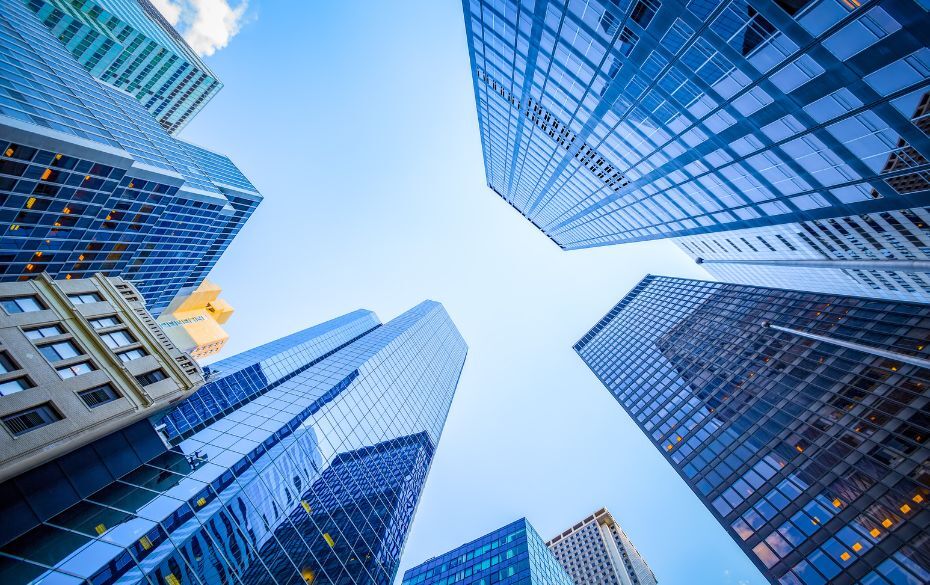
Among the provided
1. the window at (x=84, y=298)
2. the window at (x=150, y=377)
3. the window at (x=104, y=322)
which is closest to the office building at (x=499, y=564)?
the window at (x=150, y=377)

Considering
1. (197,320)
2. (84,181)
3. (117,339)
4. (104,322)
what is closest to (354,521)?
(117,339)

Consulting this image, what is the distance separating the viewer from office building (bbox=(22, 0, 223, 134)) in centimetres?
A: 8044

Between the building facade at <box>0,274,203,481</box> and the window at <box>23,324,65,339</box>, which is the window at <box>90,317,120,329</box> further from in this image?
the window at <box>23,324,65,339</box>

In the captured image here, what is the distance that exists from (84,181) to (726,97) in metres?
69.7

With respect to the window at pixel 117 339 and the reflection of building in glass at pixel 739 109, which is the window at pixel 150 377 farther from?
the reflection of building in glass at pixel 739 109

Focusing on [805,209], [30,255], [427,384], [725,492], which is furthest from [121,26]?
[725,492]

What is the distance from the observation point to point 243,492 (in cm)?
2502

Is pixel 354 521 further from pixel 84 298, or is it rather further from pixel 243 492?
pixel 84 298

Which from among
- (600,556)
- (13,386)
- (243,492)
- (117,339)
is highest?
(13,386)

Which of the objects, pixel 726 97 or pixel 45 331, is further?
Answer: pixel 726 97

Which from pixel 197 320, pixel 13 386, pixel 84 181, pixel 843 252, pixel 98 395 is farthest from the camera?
pixel 197 320

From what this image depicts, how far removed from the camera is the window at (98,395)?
18188mm

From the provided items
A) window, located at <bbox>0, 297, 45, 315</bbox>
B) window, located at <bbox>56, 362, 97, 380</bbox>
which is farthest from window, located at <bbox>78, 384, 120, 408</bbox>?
window, located at <bbox>0, 297, 45, 315</bbox>

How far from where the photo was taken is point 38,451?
1492 centimetres
